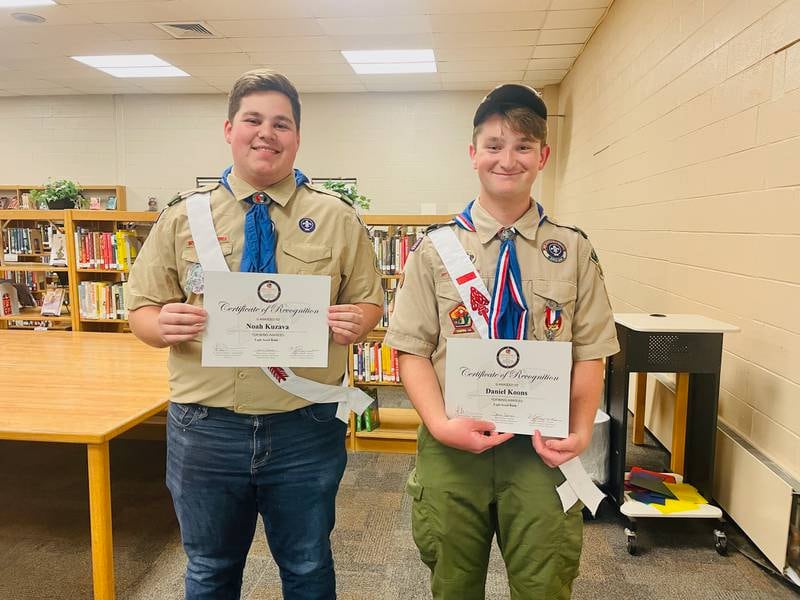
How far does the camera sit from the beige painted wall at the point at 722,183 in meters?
2.11

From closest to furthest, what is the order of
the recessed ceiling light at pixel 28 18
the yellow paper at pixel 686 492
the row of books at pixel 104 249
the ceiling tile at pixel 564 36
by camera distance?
the yellow paper at pixel 686 492 < the row of books at pixel 104 249 < the recessed ceiling light at pixel 28 18 < the ceiling tile at pixel 564 36

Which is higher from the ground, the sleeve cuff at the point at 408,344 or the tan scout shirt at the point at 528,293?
the tan scout shirt at the point at 528,293

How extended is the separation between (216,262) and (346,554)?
1513mm

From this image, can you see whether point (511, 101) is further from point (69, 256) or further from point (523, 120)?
point (69, 256)

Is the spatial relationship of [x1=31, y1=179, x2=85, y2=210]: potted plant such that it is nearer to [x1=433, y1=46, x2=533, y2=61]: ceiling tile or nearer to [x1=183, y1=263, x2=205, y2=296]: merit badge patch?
[x1=433, y1=46, x2=533, y2=61]: ceiling tile

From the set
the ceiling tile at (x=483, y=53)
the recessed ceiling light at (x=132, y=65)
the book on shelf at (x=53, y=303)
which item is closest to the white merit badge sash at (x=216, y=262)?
the book on shelf at (x=53, y=303)

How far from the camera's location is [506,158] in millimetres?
1196

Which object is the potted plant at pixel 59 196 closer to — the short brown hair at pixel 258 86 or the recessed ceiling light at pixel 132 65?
the recessed ceiling light at pixel 132 65

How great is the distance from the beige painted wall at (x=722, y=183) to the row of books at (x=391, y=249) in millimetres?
1472

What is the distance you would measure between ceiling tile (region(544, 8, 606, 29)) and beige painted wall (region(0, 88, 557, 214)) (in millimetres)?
2295

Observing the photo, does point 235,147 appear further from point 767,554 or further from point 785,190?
point 767,554

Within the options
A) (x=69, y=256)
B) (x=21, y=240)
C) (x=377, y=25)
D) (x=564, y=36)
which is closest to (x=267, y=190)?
(x=69, y=256)

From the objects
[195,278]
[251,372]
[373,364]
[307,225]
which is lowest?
[373,364]

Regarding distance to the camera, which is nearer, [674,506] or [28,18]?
[674,506]
